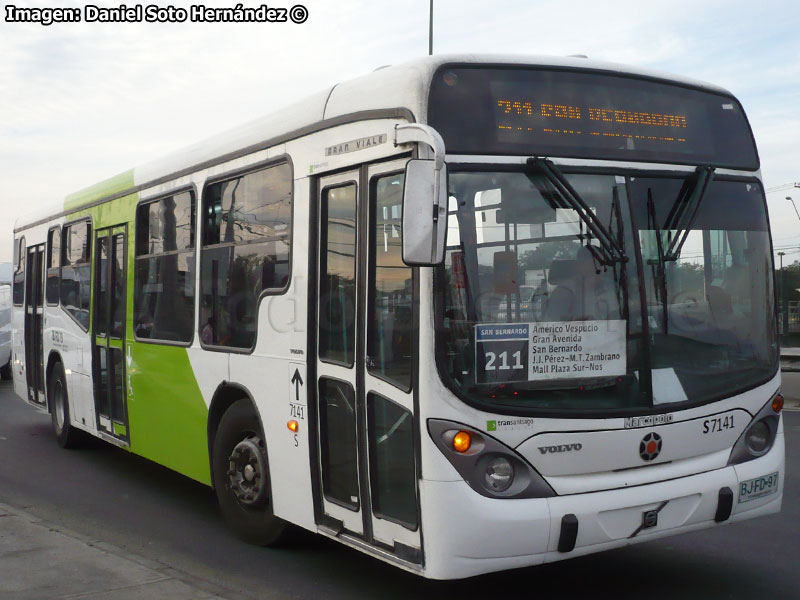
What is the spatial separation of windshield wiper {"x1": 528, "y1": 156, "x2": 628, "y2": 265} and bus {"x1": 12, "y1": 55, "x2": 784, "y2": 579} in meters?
0.01

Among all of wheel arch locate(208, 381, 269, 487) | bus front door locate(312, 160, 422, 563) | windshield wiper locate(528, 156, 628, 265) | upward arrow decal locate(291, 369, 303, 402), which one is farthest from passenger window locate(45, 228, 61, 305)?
windshield wiper locate(528, 156, 628, 265)

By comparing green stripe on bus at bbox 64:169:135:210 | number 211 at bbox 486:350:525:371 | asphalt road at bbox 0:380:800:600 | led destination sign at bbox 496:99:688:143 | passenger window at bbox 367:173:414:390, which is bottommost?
asphalt road at bbox 0:380:800:600

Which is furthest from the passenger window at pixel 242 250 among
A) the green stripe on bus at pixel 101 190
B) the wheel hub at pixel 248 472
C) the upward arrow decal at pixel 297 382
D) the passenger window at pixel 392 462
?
the green stripe on bus at pixel 101 190

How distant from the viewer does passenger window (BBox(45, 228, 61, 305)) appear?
11.5 m

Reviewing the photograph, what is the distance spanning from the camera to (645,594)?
225 inches

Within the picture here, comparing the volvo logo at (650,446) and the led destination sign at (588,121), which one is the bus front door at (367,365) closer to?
the led destination sign at (588,121)

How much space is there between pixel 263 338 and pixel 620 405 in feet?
8.27

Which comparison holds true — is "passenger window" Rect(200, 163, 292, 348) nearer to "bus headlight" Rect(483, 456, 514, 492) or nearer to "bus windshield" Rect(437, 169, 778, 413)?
"bus windshield" Rect(437, 169, 778, 413)

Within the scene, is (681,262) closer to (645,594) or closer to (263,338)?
(645,594)

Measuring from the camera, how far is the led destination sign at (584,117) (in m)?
5.07

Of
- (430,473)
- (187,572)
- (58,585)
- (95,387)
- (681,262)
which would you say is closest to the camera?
(430,473)

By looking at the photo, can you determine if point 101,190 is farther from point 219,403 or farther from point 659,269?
point 659,269

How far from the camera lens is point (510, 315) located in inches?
196

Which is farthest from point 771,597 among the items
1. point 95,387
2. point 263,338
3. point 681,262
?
point 95,387
